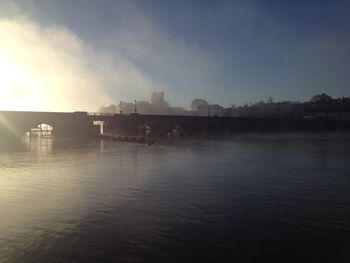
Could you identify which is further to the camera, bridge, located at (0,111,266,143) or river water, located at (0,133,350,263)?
bridge, located at (0,111,266,143)

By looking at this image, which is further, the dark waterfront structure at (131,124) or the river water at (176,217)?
the dark waterfront structure at (131,124)

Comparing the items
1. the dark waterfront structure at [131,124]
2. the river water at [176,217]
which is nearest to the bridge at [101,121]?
the dark waterfront structure at [131,124]

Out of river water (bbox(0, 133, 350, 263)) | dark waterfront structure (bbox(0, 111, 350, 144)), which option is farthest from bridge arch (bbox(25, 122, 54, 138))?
river water (bbox(0, 133, 350, 263))

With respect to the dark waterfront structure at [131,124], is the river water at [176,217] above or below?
below

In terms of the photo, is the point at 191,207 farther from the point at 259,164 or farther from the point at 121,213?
the point at 259,164

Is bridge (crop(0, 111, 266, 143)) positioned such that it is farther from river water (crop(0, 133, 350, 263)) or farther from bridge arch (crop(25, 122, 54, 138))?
river water (crop(0, 133, 350, 263))

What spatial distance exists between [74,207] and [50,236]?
19.3 ft

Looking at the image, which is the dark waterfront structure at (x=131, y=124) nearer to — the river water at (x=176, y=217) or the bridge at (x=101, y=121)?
the bridge at (x=101, y=121)

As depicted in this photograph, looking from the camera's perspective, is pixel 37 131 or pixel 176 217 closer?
pixel 176 217

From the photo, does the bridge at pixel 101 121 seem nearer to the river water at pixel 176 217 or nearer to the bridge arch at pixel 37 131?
the bridge arch at pixel 37 131

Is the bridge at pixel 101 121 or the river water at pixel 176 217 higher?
the bridge at pixel 101 121

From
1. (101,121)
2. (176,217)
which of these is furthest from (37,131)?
(176,217)

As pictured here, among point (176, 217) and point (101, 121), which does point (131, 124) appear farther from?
point (176, 217)

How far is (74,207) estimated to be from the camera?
23.8 m
